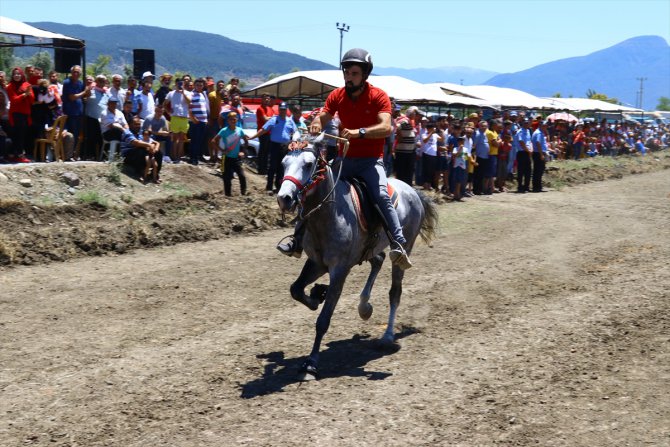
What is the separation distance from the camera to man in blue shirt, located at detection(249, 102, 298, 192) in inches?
766

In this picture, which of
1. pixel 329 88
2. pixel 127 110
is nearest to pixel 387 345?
pixel 127 110

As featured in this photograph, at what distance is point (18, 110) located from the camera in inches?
654

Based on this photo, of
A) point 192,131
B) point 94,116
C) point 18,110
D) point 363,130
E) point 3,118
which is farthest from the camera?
point 192,131

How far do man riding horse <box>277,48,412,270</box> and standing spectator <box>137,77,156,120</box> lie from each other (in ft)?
36.9

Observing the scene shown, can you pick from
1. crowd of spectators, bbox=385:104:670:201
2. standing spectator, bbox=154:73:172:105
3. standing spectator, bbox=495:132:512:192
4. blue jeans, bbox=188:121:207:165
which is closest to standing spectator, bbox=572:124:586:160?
crowd of spectators, bbox=385:104:670:201

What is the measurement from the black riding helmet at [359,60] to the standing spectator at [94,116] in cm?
1067

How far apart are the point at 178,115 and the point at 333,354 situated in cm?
1241

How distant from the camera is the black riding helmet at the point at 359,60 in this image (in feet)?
26.8

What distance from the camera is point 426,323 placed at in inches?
393

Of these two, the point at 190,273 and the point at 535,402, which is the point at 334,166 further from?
the point at 190,273

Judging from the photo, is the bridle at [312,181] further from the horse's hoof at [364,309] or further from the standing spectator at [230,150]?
the standing spectator at [230,150]

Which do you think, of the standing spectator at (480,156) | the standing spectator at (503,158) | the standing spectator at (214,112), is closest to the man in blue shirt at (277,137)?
the standing spectator at (214,112)

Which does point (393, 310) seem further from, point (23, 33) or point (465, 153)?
point (465, 153)

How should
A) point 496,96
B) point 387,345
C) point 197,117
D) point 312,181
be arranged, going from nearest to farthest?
point 312,181, point 387,345, point 197,117, point 496,96
